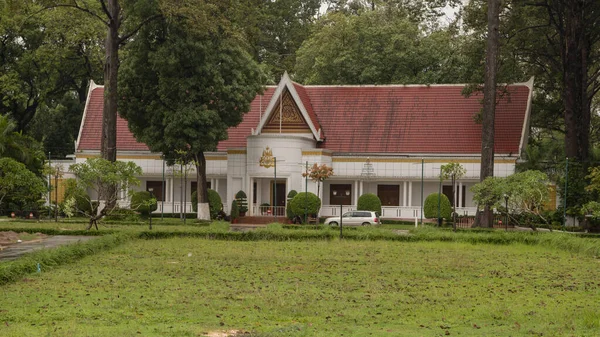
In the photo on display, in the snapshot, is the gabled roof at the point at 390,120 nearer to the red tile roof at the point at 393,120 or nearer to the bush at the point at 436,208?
the red tile roof at the point at 393,120

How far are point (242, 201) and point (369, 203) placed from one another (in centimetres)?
656

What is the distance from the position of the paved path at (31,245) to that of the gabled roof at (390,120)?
1992 centimetres

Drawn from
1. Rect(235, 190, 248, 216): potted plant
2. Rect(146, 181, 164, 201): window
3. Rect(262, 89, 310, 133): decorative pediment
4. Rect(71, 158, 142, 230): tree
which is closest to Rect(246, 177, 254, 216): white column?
Rect(235, 190, 248, 216): potted plant

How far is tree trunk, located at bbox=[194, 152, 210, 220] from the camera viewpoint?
42156 millimetres

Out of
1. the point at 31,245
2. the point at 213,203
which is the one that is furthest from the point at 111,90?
the point at 31,245

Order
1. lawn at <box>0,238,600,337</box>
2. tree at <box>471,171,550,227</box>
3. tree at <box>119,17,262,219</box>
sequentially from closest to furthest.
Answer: lawn at <box>0,238,600,337</box>, tree at <box>471,171,550,227</box>, tree at <box>119,17,262,219</box>

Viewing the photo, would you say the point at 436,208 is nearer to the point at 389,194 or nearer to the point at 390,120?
the point at 389,194

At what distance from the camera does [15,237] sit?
27.0 m

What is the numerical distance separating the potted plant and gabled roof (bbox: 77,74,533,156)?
12.8 ft

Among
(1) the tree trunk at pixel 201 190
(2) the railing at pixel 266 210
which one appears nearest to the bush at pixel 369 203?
(2) the railing at pixel 266 210

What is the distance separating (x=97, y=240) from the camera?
24438 millimetres

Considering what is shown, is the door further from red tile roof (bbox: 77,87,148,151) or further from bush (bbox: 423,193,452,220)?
red tile roof (bbox: 77,87,148,151)

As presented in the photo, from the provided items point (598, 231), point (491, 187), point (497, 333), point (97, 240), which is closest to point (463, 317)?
point (497, 333)

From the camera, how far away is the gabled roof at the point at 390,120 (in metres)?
46.1
